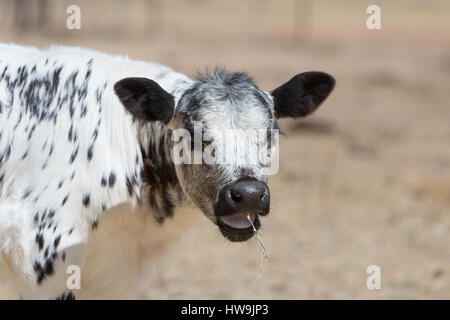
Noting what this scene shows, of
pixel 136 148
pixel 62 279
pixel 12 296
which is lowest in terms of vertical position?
pixel 12 296

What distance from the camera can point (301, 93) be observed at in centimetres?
402

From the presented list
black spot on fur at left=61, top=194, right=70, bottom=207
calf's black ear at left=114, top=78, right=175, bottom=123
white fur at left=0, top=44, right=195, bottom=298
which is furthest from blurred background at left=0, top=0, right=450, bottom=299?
black spot on fur at left=61, top=194, right=70, bottom=207

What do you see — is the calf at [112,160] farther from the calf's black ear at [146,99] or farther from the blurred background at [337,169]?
the blurred background at [337,169]

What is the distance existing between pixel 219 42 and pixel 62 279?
1780 cm

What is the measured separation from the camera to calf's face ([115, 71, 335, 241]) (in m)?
3.48

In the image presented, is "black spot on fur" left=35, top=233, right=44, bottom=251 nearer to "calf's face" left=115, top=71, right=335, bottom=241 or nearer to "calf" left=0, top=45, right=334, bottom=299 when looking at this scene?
"calf" left=0, top=45, right=334, bottom=299

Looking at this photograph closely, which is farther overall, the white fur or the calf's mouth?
the white fur

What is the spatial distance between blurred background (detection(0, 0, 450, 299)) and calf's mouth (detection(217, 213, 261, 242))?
419 mm

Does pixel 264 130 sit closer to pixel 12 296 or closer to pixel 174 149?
pixel 174 149

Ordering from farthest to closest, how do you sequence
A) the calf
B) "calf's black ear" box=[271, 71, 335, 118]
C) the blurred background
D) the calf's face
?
the blurred background < "calf's black ear" box=[271, 71, 335, 118] < the calf < the calf's face

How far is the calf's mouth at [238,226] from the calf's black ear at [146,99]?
62 centimetres
